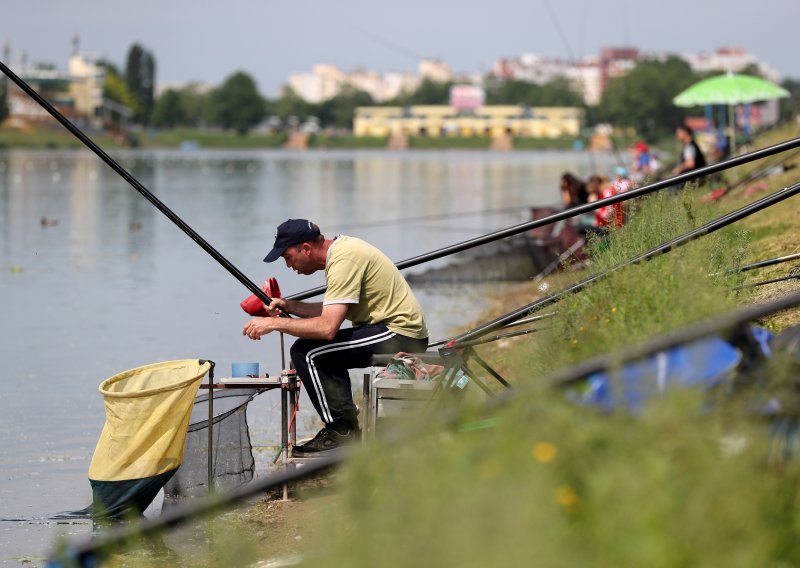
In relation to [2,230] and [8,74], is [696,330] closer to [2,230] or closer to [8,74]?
[8,74]

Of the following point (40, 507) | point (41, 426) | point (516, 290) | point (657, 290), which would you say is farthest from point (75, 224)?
point (657, 290)

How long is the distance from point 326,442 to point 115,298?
1350 cm

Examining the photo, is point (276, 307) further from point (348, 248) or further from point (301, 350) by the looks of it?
point (348, 248)

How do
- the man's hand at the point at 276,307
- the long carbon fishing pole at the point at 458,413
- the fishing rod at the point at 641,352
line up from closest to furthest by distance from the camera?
the long carbon fishing pole at the point at 458,413 → the fishing rod at the point at 641,352 → the man's hand at the point at 276,307

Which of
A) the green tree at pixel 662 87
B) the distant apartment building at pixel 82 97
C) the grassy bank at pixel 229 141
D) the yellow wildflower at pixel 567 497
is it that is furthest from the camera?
the distant apartment building at pixel 82 97

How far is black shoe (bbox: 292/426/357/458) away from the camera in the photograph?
6805 mm

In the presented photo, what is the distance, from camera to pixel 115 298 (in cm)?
1981

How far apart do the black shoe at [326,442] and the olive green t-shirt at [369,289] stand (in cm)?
54

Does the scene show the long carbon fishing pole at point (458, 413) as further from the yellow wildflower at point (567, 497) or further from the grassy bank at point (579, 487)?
the yellow wildflower at point (567, 497)

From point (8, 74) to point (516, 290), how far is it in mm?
11220

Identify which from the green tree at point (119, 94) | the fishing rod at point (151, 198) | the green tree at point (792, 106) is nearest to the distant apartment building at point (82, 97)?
the green tree at point (119, 94)

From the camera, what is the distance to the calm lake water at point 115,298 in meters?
9.30

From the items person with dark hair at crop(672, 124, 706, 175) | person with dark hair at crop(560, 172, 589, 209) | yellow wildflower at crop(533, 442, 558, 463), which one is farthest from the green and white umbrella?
yellow wildflower at crop(533, 442, 558, 463)

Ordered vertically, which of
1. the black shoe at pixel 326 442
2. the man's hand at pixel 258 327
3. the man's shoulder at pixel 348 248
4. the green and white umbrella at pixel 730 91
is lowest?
the black shoe at pixel 326 442
